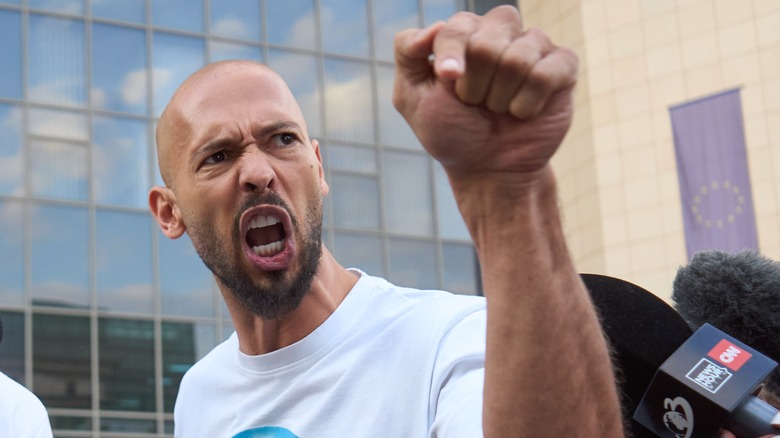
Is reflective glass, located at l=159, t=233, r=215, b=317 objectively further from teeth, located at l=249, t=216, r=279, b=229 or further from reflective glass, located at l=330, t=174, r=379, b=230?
teeth, located at l=249, t=216, r=279, b=229

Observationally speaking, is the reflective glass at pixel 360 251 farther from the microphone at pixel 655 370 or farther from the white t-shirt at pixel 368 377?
the microphone at pixel 655 370

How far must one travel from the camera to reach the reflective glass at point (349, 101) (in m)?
20.4

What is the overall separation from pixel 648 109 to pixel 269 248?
910 inches

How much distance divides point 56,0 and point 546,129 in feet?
57.3

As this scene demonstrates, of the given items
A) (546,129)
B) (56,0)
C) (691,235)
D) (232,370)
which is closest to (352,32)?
(56,0)

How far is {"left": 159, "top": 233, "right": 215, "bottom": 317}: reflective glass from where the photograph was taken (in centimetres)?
1842

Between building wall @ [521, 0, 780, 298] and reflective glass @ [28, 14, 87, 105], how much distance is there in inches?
423

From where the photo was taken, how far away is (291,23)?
67.2ft

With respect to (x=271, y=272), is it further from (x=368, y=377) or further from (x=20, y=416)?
(x=20, y=416)

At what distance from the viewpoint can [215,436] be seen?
129 inches

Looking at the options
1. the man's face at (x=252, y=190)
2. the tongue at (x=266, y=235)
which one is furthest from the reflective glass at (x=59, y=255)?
the tongue at (x=266, y=235)

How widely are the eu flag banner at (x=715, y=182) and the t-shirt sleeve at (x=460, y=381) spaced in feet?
68.2

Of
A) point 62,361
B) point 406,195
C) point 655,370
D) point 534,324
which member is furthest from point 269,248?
point 406,195

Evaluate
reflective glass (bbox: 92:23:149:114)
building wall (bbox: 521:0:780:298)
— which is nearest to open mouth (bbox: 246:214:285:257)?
reflective glass (bbox: 92:23:149:114)
